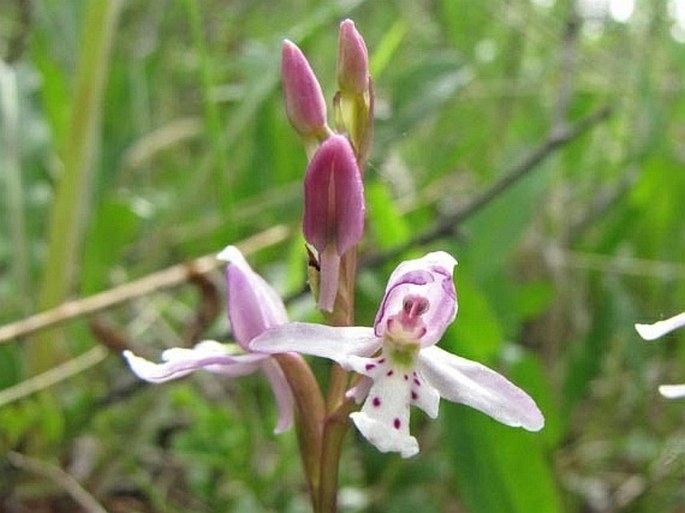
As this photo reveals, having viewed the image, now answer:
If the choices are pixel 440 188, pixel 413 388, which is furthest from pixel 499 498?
pixel 440 188

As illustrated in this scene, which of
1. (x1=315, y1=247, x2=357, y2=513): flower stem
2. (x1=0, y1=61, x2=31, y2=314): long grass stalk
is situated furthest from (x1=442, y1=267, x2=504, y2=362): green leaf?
(x1=0, y1=61, x2=31, y2=314): long grass stalk

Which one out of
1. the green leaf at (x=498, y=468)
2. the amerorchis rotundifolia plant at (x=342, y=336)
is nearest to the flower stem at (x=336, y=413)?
the amerorchis rotundifolia plant at (x=342, y=336)

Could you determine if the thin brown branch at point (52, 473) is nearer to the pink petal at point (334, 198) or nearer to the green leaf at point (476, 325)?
the green leaf at point (476, 325)

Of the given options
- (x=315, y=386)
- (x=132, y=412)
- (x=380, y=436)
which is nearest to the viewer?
(x=380, y=436)

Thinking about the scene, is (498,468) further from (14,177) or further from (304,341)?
(14,177)

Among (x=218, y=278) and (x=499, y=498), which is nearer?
(x=499, y=498)

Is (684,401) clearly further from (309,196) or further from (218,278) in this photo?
(309,196)

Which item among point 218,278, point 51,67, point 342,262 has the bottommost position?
point 218,278
